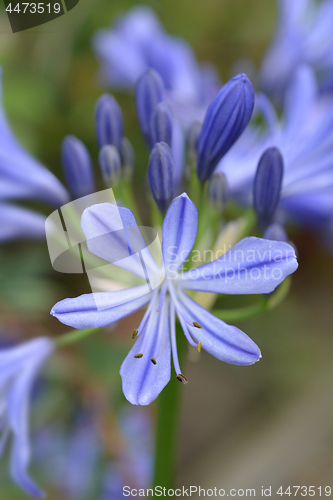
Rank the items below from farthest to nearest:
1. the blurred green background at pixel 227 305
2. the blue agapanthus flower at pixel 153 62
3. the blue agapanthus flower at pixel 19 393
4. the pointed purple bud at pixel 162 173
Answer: the blurred green background at pixel 227 305 → the blue agapanthus flower at pixel 153 62 → the blue agapanthus flower at pixel 19 393 → the pointed purple bud at pixel 162 173

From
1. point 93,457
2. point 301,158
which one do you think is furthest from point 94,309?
point 93,457

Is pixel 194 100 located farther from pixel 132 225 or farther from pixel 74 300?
pixel 74 300

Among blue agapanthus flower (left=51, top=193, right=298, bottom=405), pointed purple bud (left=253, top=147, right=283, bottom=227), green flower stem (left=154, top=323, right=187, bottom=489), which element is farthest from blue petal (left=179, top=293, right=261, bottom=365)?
pointed purple bud (left=253, top=147, right=283, bottom=227)

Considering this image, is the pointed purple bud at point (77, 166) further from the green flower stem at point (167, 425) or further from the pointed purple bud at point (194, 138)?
the green flower stem at point (167, 425)

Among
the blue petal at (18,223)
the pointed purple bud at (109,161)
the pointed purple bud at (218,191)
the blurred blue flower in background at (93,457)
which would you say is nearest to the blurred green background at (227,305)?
the blurred blue flower in background at (93,457)

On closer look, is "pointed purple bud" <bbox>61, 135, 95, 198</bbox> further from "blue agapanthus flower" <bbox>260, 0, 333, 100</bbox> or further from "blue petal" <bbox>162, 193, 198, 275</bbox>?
"blue agapanthus flower" <bbox>260, 0, 333, 100</bbox>

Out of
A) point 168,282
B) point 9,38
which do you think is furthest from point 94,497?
point 9,38

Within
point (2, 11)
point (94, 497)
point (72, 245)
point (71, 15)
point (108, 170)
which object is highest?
point (71, 15)

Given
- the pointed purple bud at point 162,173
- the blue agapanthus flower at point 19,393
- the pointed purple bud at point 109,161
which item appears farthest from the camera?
the pointed purple bud at point 109,161
